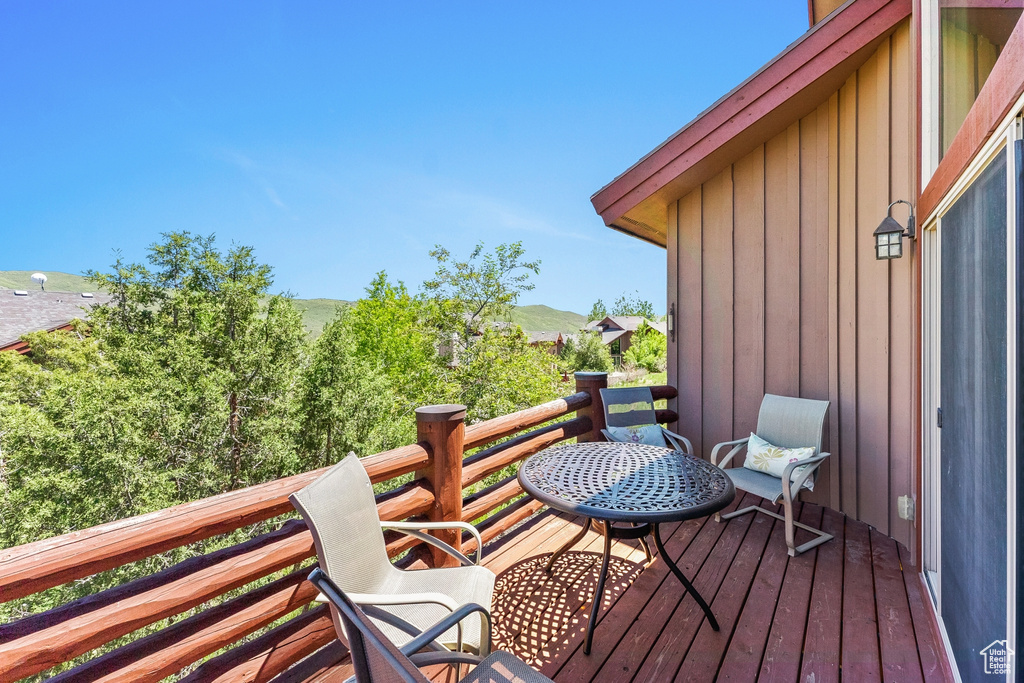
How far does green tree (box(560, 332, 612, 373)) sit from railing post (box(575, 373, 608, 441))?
2805 centimetres

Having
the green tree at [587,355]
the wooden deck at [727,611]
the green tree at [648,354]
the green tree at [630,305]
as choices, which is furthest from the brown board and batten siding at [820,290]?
the green tree at [630,305]

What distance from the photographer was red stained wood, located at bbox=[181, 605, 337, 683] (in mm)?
1648

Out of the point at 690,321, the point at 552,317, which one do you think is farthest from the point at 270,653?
the point at 552,317

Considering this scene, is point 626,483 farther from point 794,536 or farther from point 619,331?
point 619,331

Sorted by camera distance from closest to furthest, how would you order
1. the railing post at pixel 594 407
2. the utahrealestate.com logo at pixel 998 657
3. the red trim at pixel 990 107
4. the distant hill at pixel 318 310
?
the red trim at pixel 990 107 < the utahrealestate.com logo at pixel 998 657 < the railing post at pixel 594 407 < the distant hill at pixel 318 310

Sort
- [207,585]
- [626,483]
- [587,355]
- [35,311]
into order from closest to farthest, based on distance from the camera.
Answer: [207,585] < [626,483] < [35,311] < [587,355]

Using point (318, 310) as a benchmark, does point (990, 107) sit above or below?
below

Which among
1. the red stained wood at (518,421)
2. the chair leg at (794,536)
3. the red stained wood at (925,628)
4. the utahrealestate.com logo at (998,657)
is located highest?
the red stained wood at (518,421)

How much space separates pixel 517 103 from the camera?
54.5 ft

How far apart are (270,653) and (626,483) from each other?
164 centimetres

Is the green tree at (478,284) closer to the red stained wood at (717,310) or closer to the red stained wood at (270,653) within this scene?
the red stained wood at (717,310)

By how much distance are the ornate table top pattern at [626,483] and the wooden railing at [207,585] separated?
0.55 m

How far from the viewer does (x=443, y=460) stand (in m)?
2.30

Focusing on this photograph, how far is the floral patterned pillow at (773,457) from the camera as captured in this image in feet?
9.47
